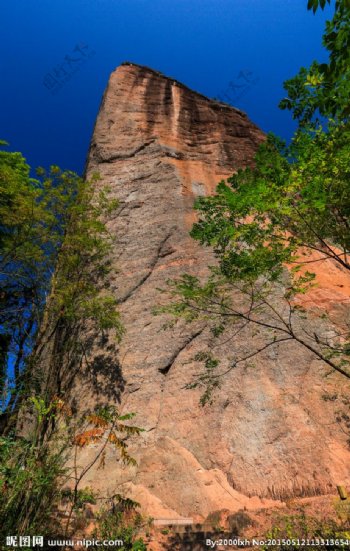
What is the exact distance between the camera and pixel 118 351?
1215cm

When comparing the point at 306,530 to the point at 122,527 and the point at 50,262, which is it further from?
the point at 50,262

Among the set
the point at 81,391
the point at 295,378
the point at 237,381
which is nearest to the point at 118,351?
the point at 81,391

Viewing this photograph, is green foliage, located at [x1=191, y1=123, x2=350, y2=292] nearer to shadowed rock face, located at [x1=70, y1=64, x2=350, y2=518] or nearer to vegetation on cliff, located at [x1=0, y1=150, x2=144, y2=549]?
shadowed rock face, located at [x1=70, y1=64, x2=350, y2=518]

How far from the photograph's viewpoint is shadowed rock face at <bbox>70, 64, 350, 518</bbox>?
330 inches

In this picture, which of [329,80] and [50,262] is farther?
[50,262]

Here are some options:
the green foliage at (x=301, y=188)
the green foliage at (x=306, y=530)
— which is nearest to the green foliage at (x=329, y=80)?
the green foliage at (x=301, y=188)

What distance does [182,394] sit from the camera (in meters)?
10.5

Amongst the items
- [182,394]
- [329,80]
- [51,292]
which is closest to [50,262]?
[51,292]

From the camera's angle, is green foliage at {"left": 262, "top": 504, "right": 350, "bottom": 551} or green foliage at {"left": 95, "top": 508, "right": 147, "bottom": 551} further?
green foliage at {"left": 95, "top": 508, "right": 147, "bottom": 551}

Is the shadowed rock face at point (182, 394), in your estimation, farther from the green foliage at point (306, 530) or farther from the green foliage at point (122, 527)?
the green foliage at point (306, 530)

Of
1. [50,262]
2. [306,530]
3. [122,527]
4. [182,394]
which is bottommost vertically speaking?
[306,530]

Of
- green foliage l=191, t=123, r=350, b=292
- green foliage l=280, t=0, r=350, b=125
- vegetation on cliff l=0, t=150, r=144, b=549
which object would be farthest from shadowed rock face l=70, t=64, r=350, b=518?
green foliage l=280, t=0, r=350, b=125

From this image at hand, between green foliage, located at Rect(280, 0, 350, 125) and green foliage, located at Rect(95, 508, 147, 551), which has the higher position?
green foliage, located at Rect(280, 0, 350, 125)

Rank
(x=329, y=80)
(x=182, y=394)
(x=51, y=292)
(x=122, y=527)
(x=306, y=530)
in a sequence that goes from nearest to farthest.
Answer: (x=329, y=80)
(x=306, y=530)
(x=122, y=527)
(x=182, y=394)
(x=51, y=292)
